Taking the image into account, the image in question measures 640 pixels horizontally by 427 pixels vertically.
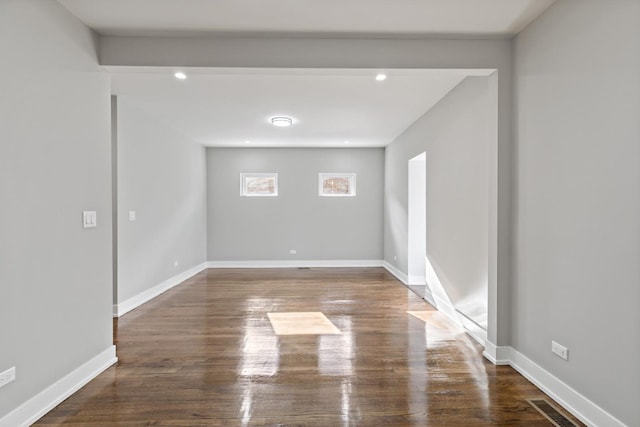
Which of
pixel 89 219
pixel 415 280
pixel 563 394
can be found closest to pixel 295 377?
pixel 563 394

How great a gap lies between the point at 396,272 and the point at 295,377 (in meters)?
A: 4.20

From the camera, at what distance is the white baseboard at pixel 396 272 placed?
582 centimetres

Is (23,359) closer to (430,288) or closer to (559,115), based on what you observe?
(559,115)

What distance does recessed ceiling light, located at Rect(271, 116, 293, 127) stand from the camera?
16.5ft

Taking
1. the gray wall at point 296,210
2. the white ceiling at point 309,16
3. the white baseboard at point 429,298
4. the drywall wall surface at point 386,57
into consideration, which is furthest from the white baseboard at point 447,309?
the gray wall at point 296,210

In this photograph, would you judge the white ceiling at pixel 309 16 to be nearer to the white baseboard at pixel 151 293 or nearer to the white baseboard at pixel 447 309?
the white baseboard at pixel 447 309

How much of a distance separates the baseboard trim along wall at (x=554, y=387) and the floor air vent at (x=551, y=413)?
7 cm

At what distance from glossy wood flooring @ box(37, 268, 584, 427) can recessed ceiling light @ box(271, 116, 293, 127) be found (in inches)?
106

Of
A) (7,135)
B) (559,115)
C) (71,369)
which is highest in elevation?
(559,115)

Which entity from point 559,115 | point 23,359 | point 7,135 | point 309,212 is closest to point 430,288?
point 559,115

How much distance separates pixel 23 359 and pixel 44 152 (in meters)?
1.22

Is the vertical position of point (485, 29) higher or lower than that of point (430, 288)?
higher

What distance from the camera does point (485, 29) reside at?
8.57ft

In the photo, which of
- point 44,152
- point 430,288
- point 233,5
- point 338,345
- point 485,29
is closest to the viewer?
point 44,152
